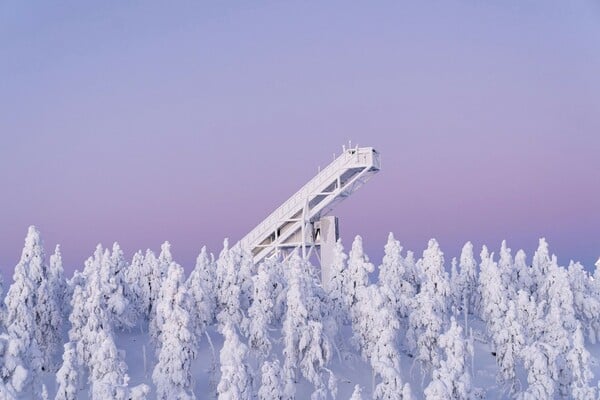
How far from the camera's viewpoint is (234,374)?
114 feet

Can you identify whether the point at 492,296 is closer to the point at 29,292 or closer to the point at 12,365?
the point at 29,292

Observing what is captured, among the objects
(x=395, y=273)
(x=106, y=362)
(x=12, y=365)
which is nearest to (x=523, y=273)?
(x=395, y=273)

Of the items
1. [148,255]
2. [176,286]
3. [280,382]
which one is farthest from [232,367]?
[148,255]

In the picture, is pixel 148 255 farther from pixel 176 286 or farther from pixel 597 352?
pixel 597 352

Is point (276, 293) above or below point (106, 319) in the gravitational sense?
Result: above

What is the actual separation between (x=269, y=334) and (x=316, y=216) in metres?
13.1

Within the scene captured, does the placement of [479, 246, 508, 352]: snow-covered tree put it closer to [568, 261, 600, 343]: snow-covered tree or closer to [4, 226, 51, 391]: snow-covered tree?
[568, 261, 600, 343]: snow-covered tree

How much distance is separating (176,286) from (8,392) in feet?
54.7

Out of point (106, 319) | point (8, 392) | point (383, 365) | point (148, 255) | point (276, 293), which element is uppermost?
point (148, 255)

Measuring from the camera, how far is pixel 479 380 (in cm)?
5322

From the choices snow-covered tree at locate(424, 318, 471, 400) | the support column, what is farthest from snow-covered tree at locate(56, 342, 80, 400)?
the support column

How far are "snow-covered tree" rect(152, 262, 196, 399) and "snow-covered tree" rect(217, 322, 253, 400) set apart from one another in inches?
206

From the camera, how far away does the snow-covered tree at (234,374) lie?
34.4m

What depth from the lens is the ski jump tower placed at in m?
57.6
